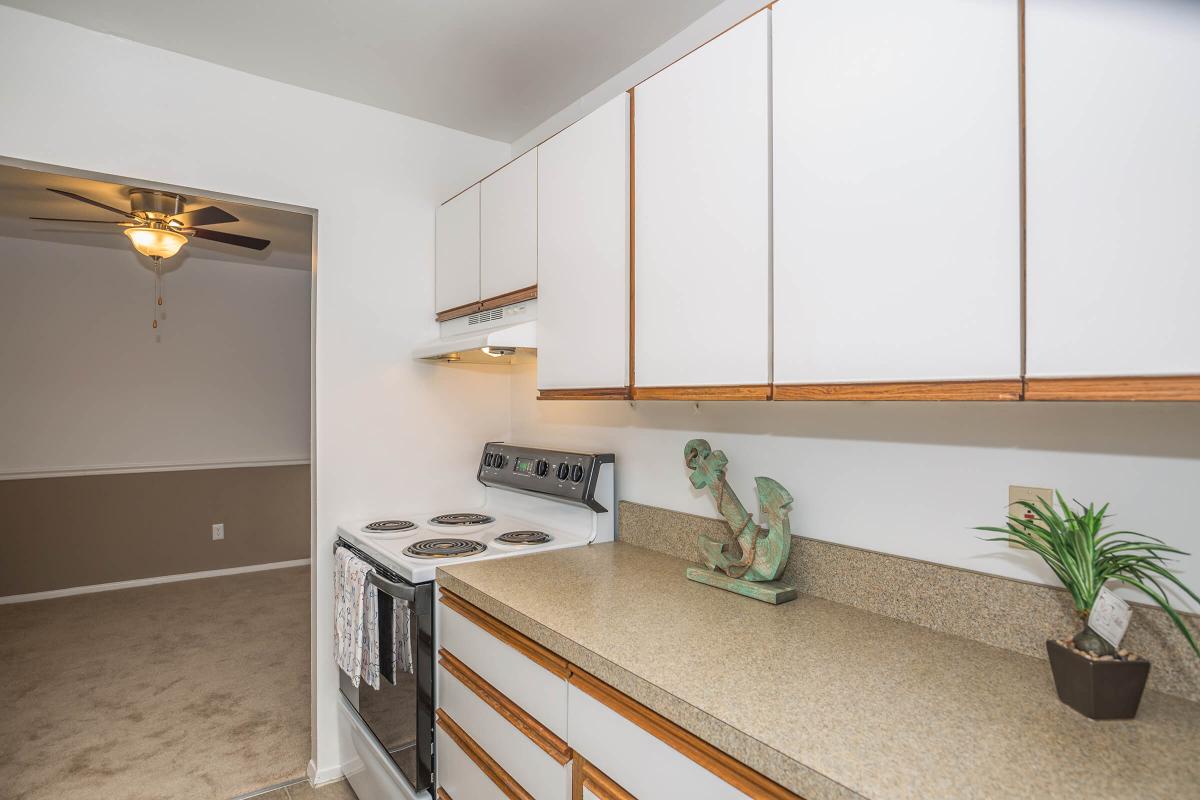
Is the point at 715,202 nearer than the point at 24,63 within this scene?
Yes

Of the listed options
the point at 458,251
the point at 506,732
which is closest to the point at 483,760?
the point at 506,732

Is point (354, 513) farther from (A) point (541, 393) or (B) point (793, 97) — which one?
(B) point (793, 97)

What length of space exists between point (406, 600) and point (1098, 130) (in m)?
1.81

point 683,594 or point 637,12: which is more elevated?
point 637,12

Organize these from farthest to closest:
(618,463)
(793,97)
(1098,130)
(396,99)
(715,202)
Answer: (396,99) → (618,463) → (715,202) → (793,97) → (1098,130)

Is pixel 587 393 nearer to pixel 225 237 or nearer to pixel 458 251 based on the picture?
pixel 458 251

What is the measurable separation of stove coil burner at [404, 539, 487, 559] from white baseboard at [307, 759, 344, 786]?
1042 millimetres

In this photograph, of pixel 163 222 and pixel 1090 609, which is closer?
pixel 1090 609

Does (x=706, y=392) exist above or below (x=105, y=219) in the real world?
below

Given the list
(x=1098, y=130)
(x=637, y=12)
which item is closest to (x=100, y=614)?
(x=637, y=12)

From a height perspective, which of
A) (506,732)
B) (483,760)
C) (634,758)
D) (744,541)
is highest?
(744,541)

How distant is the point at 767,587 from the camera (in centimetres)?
150

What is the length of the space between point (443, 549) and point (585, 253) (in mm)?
995

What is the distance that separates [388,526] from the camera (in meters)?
2.31
